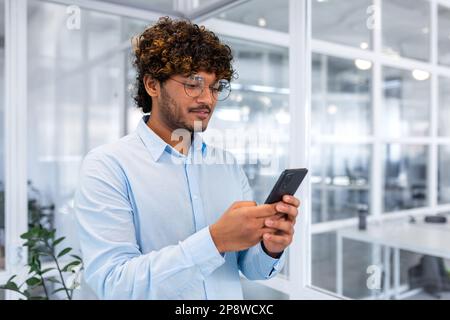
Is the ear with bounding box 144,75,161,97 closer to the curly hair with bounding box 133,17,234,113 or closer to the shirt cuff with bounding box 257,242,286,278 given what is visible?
the curly hair with bounding box 133,17,234,113

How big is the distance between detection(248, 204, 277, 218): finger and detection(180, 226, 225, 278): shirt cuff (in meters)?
0.09

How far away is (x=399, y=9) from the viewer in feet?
10.7

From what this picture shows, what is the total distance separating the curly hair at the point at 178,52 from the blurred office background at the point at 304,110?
633 millimetres

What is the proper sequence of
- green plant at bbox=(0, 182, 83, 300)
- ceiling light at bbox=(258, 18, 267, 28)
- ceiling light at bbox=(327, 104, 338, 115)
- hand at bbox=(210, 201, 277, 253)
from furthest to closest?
1. ceiling light at bbox=(327, 104, 338, 115)
2. ceiling light at bbox=(258, 18, 267, 28)
3. green plant at bbox=(0, 182, 83, 300)
4. hand at bbox=(210, 201, 277, 253)

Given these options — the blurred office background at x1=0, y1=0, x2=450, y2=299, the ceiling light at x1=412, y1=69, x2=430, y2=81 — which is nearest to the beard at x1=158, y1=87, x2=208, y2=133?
the blurred office background at x1=0, y1=0, x2=450, y2=299

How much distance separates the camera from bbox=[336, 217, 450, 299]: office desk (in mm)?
2199

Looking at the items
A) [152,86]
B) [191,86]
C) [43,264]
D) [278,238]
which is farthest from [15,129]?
[278,238]

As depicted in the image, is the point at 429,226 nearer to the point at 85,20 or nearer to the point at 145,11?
the point at 145,11

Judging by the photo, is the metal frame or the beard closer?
the beard

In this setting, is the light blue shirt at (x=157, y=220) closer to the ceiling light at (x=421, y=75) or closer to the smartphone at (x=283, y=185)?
the smartphone at (x=283, y=185)

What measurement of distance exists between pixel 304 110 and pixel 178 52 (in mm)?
716

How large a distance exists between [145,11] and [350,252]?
300cm

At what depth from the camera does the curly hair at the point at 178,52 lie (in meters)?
0.94
